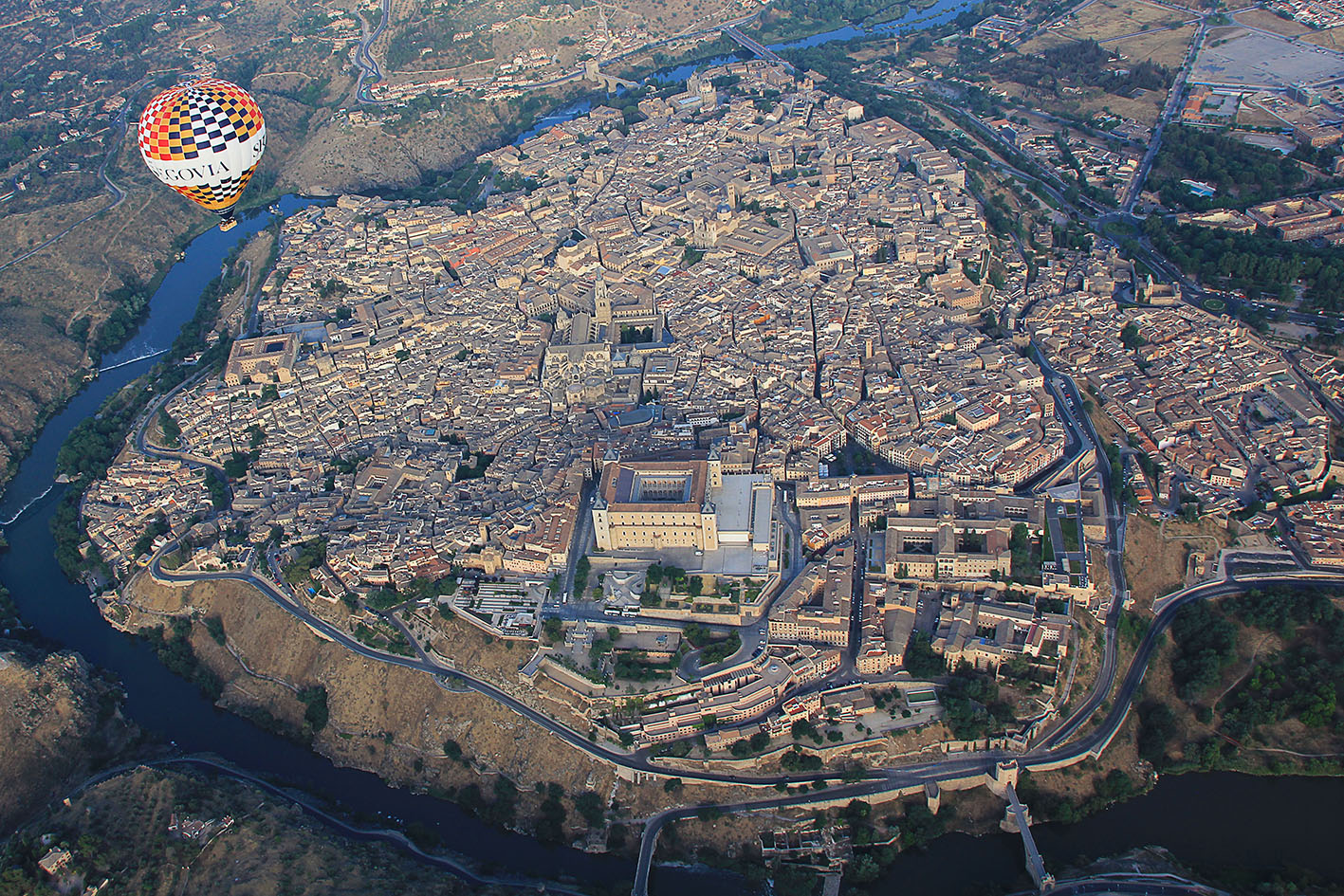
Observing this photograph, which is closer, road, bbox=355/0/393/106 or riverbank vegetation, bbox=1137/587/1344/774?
riverbank vegetation, bbox=1137/587/1344/774

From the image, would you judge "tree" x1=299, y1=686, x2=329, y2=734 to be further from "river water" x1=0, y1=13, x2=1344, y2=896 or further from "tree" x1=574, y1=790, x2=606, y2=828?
"tree" x1=574, y1=790, x2=606, y2=828

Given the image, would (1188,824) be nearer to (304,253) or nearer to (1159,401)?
(1159,401)

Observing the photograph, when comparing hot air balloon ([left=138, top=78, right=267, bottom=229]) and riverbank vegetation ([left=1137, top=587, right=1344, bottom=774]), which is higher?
hot air balloon ([left=138, top=78, right=267, bottom=229])

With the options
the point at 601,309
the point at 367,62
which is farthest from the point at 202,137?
the point at 367,62

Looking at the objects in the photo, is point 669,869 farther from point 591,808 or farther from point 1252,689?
point 1252,689

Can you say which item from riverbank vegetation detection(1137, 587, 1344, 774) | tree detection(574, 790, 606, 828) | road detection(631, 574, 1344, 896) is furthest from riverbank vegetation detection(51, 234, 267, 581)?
riverbank vegetation detection(1137, 587, 1344, 774)

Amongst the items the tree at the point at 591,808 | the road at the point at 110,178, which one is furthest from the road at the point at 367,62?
the tree at the point at 591,808

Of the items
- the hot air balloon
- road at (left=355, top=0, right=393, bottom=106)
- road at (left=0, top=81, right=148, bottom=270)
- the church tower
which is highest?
the hot air balloon
